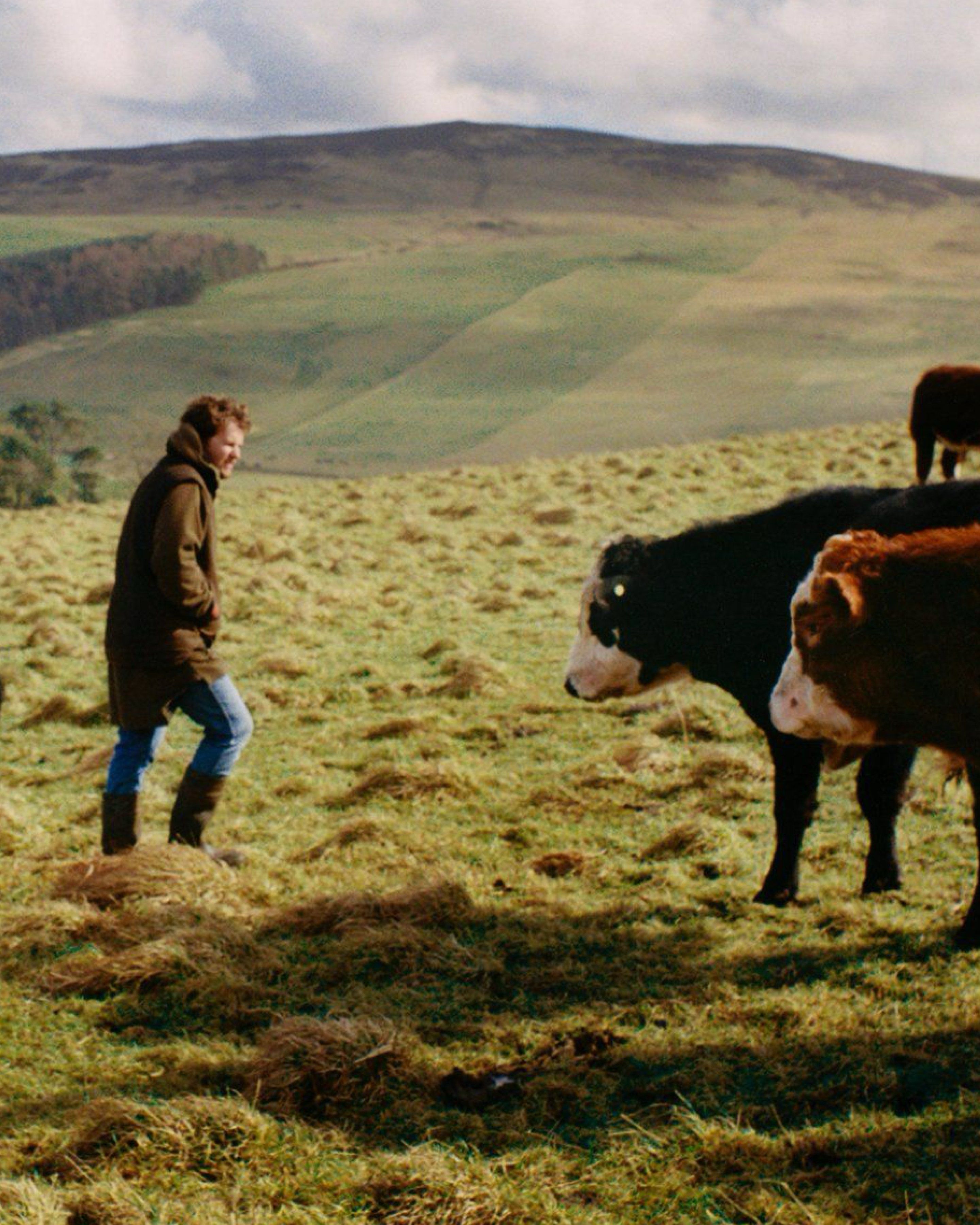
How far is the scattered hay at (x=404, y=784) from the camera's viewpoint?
733 centimetres

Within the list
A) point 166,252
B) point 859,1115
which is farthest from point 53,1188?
point 166,252

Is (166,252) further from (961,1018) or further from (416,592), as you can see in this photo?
(961,1018)

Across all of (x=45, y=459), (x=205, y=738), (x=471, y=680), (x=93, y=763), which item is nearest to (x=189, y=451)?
(x=205, y=738)

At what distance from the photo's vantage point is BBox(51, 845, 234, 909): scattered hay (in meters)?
5.56

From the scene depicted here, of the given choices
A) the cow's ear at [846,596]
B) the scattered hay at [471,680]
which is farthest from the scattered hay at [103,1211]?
the scattered hay at [471,680]

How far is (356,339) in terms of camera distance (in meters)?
77.5

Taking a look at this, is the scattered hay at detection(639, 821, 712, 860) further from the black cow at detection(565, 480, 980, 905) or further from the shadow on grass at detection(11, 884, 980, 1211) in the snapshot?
the shadow on grass at detection(11, 884, 980, 1211)

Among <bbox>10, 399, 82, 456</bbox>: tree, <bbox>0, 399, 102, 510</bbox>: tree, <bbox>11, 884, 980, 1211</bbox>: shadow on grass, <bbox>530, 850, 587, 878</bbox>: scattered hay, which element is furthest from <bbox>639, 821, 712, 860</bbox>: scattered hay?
<bbox>10, 399, 82, 456</bbox>: tree

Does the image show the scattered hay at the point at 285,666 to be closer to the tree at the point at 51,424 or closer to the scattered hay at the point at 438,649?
the scattered hay at the point at 438,649

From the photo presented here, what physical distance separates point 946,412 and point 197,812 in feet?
22.3

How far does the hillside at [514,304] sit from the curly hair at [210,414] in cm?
3383

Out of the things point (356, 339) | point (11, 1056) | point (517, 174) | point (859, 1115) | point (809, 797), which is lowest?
point (11, 1056)

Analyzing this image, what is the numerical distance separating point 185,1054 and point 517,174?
15551 centimetres

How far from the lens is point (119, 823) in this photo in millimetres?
6066
